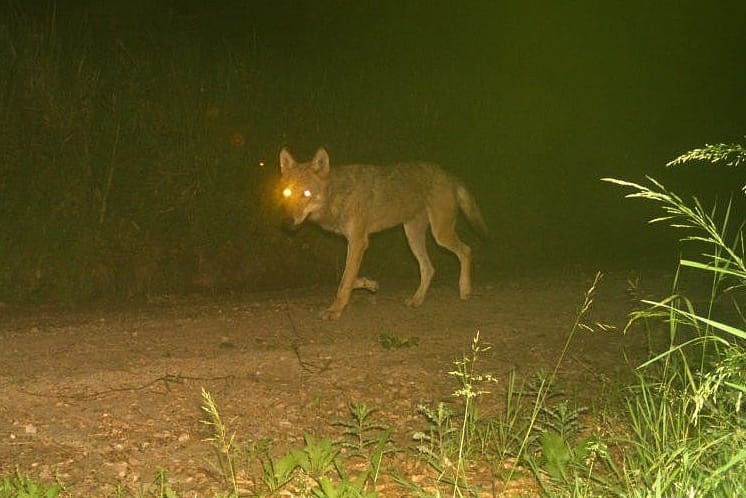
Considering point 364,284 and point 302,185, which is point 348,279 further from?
point 302,185

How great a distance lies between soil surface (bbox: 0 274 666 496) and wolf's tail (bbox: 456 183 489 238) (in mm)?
930

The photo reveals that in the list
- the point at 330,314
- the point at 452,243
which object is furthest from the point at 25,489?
the point at 452,243

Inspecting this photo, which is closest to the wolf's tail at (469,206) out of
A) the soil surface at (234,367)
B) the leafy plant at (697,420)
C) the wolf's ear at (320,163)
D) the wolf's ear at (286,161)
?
the soil surface at (234,367)

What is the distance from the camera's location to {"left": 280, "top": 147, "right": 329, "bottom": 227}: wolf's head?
9719mm

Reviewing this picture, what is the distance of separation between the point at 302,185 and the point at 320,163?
0.31 m

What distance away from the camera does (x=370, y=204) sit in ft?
33.0

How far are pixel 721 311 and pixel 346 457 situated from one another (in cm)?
543

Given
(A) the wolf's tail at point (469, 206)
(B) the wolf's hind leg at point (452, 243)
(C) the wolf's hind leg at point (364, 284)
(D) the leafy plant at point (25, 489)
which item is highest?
(A) the wolf's tail at point (469, 206)

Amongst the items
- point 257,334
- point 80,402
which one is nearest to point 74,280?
point 257,334

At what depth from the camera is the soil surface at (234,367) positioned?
5.30 metres

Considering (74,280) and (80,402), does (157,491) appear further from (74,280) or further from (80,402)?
(74,280)

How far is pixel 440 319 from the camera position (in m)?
9.22

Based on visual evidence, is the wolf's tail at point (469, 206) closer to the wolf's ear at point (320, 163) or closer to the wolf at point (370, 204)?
the wolf at point (370, 204)

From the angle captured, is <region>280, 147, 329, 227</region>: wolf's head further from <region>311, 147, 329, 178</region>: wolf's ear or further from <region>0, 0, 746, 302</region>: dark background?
<region>0, 0, 746, 302</region>: dark background
